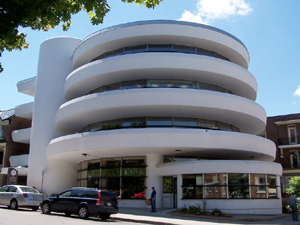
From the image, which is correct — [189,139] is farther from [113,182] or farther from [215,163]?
[113,182]

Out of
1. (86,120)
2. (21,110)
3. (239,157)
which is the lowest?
(239,157)

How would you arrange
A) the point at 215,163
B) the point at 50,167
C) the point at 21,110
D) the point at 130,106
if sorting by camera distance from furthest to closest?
1. the point at 21,110
2. the point at 50,167
3. the point at 130,106
4. the point at 215,163

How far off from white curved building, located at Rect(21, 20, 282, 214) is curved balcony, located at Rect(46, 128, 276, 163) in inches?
2.7

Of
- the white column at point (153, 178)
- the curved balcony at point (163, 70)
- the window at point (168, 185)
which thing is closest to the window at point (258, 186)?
the window at point (168, 185)

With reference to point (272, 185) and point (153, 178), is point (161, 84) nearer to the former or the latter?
point (153, 178)

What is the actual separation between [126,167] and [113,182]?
1.62 m

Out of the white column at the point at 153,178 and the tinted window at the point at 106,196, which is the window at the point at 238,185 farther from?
the tinted window at the point at 106,196

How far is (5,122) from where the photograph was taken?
37.8 m

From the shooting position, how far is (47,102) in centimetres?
2986

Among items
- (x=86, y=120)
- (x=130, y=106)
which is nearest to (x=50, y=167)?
(x=86, y=120)

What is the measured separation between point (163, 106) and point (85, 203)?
910 centimetres

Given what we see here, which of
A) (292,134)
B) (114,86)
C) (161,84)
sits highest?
(114,86)

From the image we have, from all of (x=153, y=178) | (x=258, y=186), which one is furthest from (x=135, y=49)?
(x=258, y=186)

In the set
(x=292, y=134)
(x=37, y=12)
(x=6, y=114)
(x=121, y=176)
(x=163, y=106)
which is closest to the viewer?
(x=37, y=12)
